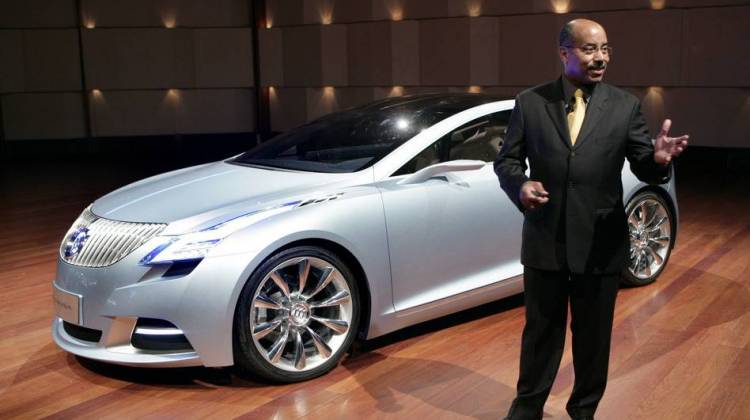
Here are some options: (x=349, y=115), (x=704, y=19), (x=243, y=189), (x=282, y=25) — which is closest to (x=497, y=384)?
(x=243, y=189)

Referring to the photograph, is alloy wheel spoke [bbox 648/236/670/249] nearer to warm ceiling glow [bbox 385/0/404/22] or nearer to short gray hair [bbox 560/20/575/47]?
short gray hair [bbox 560/20/575/47]

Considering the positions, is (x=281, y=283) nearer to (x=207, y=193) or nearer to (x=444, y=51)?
(x=207, y=193)

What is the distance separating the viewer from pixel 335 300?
379 centimetres

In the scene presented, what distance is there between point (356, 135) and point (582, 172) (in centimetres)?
188

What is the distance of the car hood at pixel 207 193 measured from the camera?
12.3 feet

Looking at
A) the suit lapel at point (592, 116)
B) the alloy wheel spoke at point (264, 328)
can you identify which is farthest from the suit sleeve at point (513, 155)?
the alloy wheel spoke at point (264, 328)

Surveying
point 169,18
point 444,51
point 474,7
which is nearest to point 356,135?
point 474,7

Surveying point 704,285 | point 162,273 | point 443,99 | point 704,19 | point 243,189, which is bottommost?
point 704,285

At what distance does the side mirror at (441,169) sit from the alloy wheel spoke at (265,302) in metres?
0.85

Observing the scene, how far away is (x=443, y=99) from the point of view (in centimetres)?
473

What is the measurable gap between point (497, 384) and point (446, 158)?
47.1 inches

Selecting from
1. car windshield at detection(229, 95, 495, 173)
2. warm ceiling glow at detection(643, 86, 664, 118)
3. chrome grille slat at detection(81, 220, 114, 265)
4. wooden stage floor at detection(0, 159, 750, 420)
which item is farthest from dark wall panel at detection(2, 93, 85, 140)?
chrome grille slat at detection(81, 220, 114, 265)

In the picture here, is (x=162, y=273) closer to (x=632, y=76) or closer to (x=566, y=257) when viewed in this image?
(x=566, y=257)

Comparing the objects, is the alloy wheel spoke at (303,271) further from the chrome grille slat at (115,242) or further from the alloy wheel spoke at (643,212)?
the alloy wheel spoke at (643,212)
